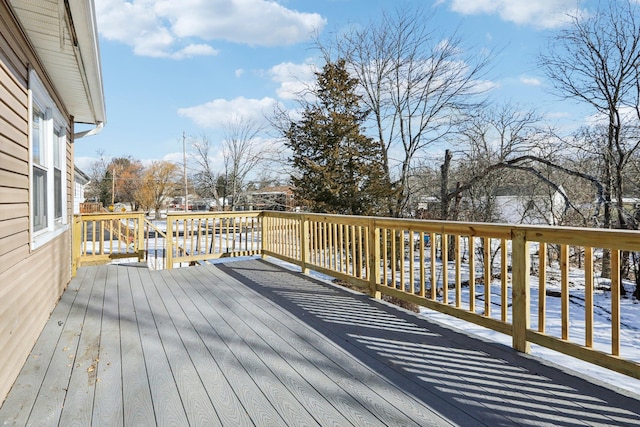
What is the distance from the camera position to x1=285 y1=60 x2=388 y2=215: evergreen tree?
10.9m

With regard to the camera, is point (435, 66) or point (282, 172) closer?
point (435, 66)

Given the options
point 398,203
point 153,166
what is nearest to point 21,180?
point 398,203

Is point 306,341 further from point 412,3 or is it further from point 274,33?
point 412,3

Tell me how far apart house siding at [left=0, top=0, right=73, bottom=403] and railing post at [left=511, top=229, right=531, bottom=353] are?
9.69 ft

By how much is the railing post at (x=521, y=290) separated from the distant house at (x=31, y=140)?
2963 millimetres

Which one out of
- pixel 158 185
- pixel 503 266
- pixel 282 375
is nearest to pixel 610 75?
pixel 503 266

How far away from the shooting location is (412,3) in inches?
411

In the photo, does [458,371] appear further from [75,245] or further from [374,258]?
[75,245]

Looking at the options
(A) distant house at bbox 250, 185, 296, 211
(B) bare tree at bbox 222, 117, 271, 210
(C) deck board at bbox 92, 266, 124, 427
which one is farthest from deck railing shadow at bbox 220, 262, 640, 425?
(A) distant house at bbox 250, 185, 296, 211

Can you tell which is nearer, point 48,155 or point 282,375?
point 282,375

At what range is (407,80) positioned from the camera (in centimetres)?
1123

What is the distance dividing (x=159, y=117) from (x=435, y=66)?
45.1ft

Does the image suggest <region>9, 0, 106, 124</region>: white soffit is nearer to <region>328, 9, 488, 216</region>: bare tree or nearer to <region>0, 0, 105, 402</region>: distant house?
<region>0, 0, 105, 402</region>: distant house

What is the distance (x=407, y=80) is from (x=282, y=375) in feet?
35.9
